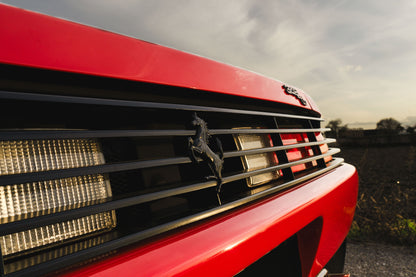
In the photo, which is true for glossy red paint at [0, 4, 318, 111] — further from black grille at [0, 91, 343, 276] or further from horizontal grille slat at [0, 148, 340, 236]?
horizontal grille slat at [0, 148, 340, 236]

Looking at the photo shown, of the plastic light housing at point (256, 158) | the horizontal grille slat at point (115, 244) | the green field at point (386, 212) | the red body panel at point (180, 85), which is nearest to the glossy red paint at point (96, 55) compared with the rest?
the red body panel at point (180, 85)

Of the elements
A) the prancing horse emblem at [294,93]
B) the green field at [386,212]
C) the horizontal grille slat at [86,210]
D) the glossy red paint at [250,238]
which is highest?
the prancing horse emblem at [294,93]

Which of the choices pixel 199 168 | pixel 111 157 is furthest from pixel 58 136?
pixel 199 168

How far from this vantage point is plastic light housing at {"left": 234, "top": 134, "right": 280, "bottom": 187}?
3.94 ft

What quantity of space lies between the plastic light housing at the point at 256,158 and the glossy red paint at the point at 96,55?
242mm

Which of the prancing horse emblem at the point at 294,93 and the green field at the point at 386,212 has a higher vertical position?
the prancing horse emblem at the point at 294,93

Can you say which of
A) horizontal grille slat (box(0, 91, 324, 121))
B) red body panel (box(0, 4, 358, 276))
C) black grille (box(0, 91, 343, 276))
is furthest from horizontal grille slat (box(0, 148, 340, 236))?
horizontal grille slat (box(0, 91, 324, 121))

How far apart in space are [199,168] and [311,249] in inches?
30.4

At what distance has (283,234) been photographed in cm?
104

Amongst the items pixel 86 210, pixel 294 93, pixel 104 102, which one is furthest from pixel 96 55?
pixel 294 93

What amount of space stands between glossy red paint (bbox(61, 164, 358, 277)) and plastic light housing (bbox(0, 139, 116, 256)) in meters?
0.15

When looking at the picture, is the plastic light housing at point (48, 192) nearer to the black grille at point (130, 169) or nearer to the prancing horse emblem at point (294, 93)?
the black grille at point (130, 169)

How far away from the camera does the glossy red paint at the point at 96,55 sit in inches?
23.2

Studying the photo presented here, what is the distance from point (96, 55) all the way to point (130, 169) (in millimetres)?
300
